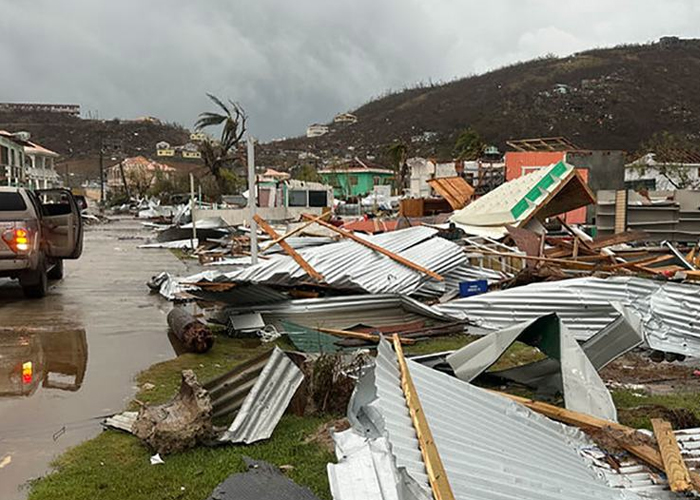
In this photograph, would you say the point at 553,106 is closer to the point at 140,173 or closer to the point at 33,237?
the point at 140,173

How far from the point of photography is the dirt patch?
4.98m

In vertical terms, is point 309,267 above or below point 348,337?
above

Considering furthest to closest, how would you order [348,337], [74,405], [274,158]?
[274,158], [348,337], [74,405]

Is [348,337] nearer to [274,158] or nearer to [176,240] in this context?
[176,240]

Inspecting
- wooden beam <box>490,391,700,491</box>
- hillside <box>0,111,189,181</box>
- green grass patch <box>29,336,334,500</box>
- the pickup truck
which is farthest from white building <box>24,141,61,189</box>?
wooden beam <box>490,391,700,491</box>

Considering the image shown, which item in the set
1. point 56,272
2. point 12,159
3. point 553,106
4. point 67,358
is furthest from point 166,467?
point 553,106

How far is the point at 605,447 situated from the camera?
441 centimetres

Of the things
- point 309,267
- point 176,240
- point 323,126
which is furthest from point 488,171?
point 323,126

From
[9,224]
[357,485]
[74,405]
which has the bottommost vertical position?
[74,405]

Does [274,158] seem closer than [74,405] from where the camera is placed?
No

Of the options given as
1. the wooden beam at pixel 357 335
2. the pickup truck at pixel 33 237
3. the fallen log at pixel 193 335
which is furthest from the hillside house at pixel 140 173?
the wooden beam at pixel 357 335

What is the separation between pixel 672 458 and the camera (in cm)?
405

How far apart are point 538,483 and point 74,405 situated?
443 cm

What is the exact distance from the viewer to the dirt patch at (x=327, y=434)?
498 cm
